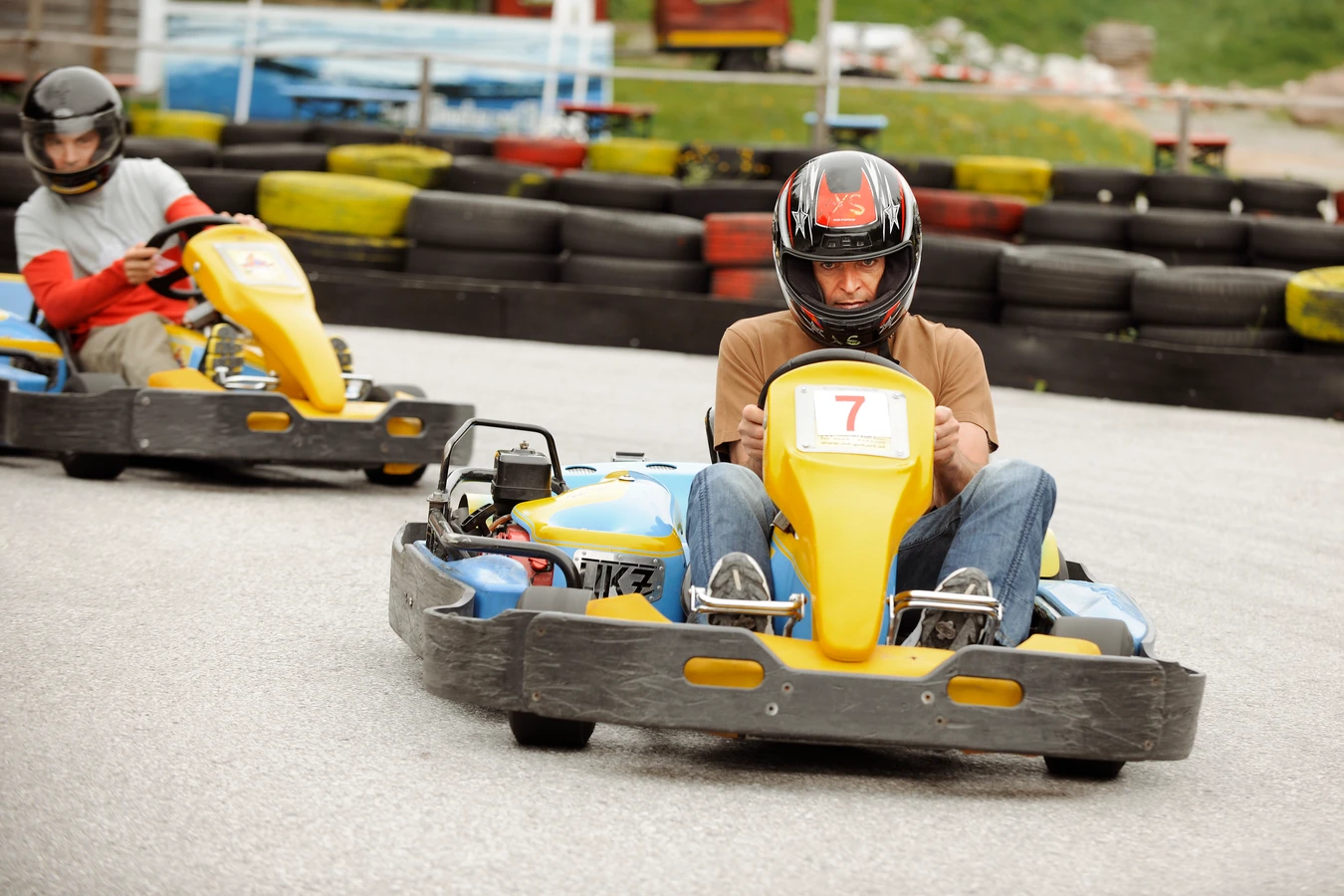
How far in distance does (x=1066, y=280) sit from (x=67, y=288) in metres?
5.32

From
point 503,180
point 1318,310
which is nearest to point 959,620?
point 1318,310

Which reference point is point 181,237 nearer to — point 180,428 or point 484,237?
point 180,428

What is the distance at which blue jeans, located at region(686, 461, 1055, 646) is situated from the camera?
120 inches

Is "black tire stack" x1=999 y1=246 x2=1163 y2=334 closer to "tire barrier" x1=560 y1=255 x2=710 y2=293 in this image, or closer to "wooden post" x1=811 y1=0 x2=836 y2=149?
"tire barrier" x1=560 y1=255 x2=710 y2=293

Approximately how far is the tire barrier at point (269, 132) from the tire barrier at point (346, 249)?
2.75 meters

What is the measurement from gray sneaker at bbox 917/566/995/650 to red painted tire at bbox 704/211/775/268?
7065mm

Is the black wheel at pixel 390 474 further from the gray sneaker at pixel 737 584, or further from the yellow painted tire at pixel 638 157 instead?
the yellow painted tire at pixel 638 157

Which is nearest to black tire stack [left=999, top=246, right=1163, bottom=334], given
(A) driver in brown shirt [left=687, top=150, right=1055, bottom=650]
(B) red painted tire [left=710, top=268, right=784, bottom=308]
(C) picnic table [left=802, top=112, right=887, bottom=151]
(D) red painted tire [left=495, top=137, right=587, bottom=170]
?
(B) red painted tire [left=710, top=268, right=784, bottom=308]

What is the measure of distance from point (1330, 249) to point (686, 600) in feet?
26.1

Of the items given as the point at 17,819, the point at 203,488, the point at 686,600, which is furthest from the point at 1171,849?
the point at 203,488

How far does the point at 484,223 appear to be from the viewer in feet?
34.0

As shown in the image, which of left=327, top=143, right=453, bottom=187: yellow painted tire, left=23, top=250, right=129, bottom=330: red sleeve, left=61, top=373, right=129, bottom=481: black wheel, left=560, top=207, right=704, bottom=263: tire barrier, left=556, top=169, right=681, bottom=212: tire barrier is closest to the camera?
left=61, top=373, right=129, bottom=481: black wheel

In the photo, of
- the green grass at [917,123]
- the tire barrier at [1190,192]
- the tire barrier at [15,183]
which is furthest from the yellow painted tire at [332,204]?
the green grass at [917,123]

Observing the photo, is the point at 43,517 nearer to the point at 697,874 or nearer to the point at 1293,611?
the point at 697,874
